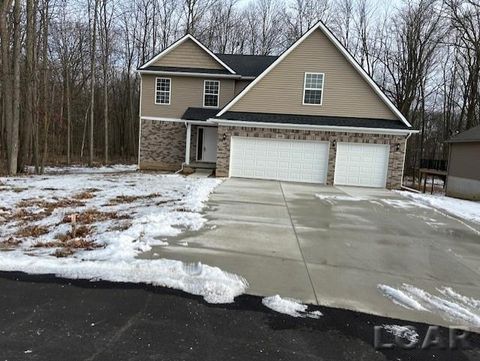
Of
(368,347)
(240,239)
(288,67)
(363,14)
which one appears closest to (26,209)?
(240,239)

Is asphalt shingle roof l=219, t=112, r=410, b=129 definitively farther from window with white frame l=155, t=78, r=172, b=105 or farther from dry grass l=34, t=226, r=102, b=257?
dry grass l=34, t=226, r=102, b=257

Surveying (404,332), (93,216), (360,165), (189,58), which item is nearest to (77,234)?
(93,216)

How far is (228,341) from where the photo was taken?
11.3 ft

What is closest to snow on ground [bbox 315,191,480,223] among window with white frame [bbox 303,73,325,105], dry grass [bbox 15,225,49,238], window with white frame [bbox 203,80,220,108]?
window with white frame [bbox 303,73,325,105]

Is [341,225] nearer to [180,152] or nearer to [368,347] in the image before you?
[368,347]

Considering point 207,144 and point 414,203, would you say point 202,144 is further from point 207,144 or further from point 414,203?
point 414,203

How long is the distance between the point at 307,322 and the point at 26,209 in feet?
25.6

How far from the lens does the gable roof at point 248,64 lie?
22516mm

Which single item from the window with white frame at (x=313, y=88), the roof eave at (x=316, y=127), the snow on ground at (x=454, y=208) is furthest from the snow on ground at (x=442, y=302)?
the window with white frame at (x=313, y=88)

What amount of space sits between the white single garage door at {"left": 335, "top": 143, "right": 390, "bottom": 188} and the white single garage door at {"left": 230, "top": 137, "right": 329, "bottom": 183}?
2.37 feet

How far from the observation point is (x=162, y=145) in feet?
72.3

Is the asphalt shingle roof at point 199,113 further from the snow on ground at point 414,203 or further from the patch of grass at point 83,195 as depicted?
the patch of grass at point 83,195

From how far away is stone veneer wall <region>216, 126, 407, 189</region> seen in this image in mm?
17625

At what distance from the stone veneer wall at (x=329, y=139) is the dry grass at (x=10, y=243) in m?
12.1
